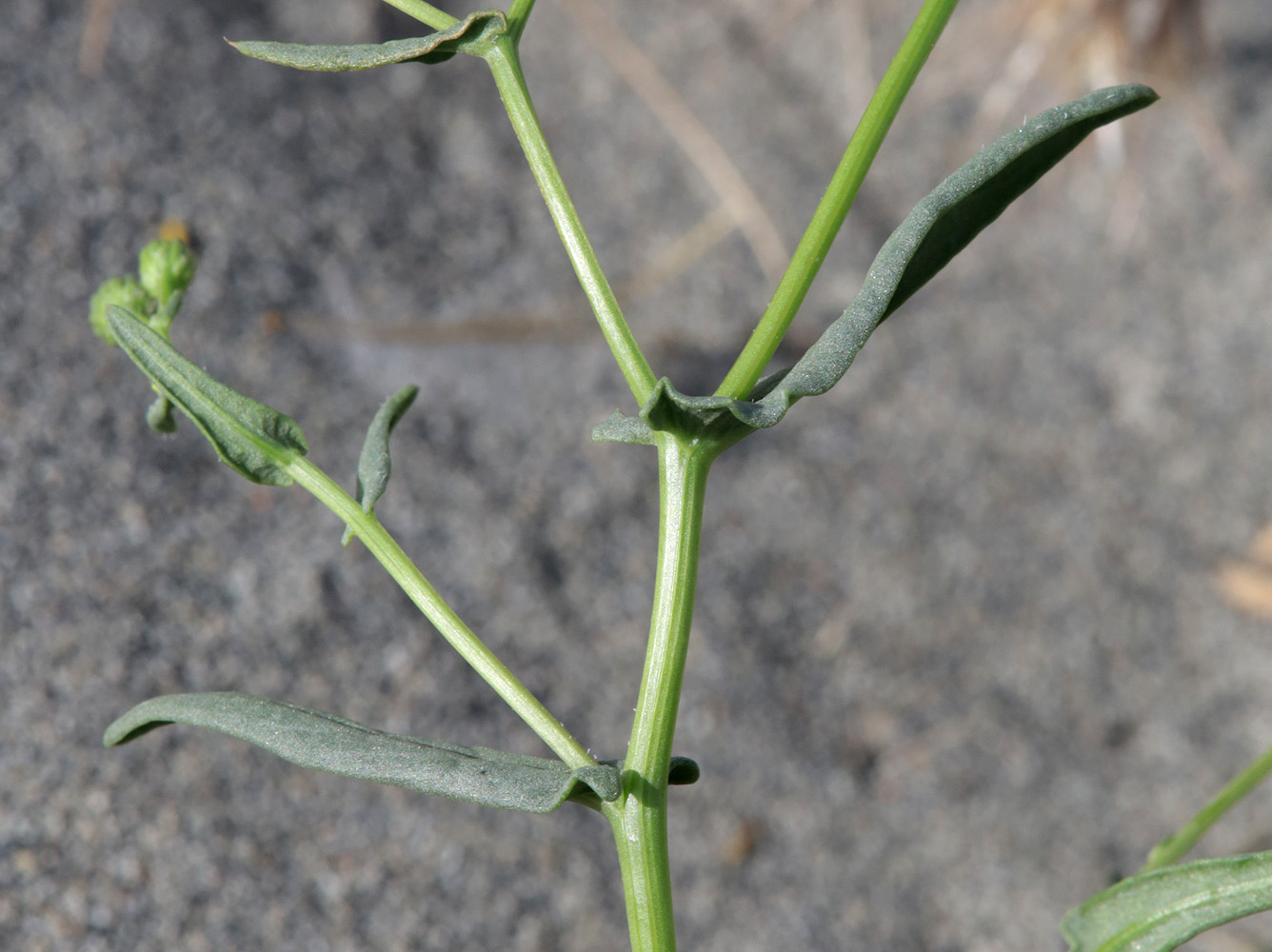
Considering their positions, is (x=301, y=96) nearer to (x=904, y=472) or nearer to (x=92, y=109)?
(x=92, y=109)

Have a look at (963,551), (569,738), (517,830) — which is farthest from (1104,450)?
(569,738)

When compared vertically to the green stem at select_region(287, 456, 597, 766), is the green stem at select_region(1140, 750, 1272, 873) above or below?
above

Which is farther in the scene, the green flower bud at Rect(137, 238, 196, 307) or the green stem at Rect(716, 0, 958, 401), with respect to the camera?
the green flower bud at Rect(137, 238, 196, 307)

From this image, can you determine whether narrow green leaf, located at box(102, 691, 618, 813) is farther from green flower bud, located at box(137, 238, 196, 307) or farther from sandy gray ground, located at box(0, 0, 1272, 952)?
sandy gray ground, located at box(0, 0, 1272, 952)

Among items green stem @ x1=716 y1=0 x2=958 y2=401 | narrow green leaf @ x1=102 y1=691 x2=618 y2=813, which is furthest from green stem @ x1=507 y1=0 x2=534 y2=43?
narrow green leaf @ x1=102 y1=691 x2=618 y2=813

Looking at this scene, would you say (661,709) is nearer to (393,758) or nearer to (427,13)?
(393,758)

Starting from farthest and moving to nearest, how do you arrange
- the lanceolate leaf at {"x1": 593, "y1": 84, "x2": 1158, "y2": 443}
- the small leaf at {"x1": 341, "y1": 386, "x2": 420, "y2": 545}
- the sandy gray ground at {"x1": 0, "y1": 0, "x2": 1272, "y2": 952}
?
the sandy gray ground at {"x1": 0, "y1": 0, "x2": 1272, "y2": 952}, the small leaf at {"x1": 341, "y1": 386, "x2": 420, "y2": 545}, the lanceolate leaf at {"x1": 593, "y1": 84, "x2": 1158, "y2": 443}

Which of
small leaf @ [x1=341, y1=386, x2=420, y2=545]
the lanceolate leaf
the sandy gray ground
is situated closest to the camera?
the lanceolate leaf
